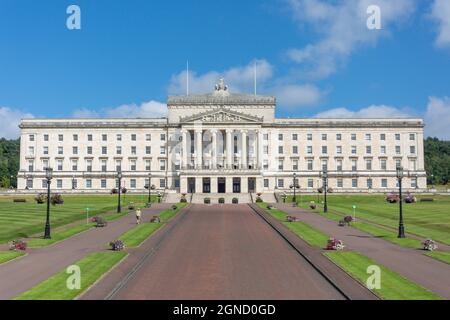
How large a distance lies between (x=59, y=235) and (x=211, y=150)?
9000cm

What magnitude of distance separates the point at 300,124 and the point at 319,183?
55.7 feet

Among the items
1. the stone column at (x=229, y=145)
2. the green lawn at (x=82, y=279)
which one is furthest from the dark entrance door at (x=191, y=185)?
the green lawn at (x=82, y=279)

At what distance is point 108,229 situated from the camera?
51.4 metres

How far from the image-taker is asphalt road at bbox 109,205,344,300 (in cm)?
2300

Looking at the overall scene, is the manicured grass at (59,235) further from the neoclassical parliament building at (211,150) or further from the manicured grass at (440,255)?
the neoclassical parliament building at (211,150)

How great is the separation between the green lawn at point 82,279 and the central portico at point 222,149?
9206cm

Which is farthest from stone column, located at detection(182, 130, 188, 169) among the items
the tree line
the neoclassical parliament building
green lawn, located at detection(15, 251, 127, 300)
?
green lawn, located at detection(15, 251, 127, 300)

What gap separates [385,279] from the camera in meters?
26.0

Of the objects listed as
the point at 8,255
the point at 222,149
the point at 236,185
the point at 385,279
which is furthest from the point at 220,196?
the point at 385,279

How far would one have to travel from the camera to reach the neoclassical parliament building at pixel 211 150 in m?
136

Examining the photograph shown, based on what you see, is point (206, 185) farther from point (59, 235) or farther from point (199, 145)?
point (59, 235)

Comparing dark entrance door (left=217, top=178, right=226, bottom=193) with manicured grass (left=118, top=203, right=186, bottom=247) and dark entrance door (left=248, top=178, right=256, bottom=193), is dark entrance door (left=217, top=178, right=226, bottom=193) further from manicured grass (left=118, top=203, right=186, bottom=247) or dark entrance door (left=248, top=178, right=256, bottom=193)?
manicured grass (left=118, top=203, right=186, bottom=247)
